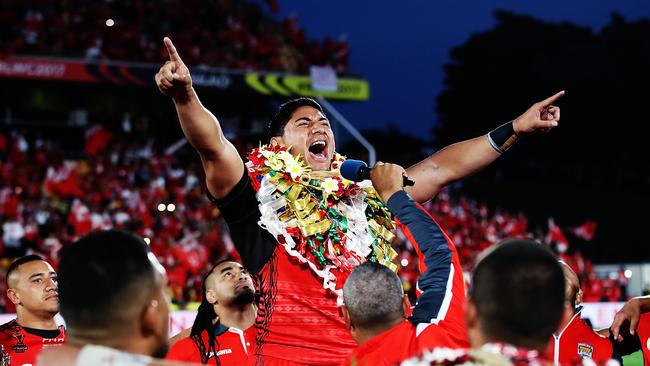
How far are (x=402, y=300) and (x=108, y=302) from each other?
3.92 ft

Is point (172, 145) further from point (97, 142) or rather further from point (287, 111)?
point (287, 111)

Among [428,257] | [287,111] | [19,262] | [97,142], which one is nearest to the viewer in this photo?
[428,257]

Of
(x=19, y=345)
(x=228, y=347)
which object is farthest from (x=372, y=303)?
(x=19, y=345)

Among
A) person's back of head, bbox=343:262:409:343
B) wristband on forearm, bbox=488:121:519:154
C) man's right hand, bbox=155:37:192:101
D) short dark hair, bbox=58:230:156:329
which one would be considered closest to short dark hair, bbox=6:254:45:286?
man's right hand, bbox=155:37:192:101

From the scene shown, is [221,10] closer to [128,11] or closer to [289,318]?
[128,11]

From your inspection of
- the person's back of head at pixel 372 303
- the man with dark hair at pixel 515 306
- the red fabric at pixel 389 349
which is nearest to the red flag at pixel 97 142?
the person's back of head at pixel 372 303

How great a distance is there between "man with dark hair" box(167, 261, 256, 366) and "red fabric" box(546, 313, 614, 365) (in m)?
2.13

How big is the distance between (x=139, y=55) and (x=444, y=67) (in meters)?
30.4

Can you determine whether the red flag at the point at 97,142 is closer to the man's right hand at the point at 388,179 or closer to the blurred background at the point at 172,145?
the blurred background at the point at 172,145

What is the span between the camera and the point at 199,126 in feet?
12.1

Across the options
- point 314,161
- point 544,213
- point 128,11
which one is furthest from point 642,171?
point 314,161

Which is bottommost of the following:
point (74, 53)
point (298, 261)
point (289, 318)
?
point (289, 318)

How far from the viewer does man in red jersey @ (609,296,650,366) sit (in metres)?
4.63

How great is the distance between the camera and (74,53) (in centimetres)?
1959
